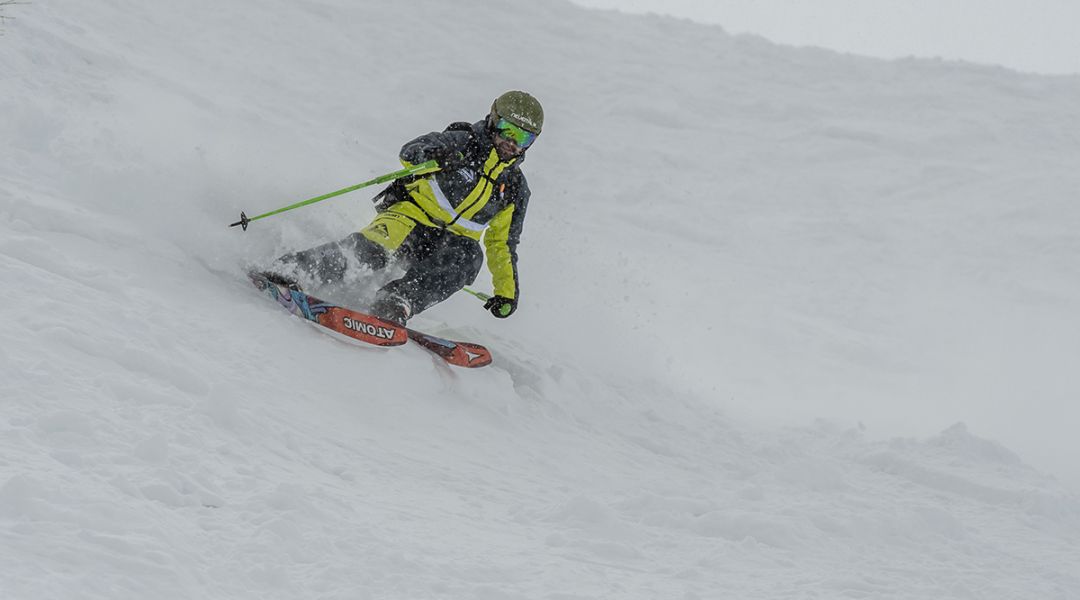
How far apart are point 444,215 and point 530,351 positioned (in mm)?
1330

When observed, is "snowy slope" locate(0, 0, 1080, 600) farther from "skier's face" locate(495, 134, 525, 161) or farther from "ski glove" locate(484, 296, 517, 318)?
"skier's face" locate(495, 134, 525, 161)

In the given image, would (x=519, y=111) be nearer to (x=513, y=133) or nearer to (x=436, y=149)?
(x=513, y=133)

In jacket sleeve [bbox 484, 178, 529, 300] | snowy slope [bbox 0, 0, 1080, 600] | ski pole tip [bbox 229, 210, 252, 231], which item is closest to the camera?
snowy slope [bbox 0, 0, 1080, 600]

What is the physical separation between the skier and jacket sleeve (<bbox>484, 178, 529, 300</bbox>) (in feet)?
0.03

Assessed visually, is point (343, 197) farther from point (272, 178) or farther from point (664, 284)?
point (664, 284)

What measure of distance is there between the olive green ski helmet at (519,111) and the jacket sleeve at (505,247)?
650 mm

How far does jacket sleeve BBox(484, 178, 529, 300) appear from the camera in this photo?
721 cm

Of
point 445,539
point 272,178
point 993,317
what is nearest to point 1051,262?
point 993,317

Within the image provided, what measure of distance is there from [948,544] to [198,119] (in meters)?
6.11

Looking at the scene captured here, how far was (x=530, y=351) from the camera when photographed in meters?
7.59

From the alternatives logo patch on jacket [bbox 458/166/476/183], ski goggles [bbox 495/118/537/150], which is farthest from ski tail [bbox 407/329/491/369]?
ski goggles [bbox 495/118/537/150]

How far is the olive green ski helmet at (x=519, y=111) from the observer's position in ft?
21.6

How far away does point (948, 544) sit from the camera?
17.1 ft

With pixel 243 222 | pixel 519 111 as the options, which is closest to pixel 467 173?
pixel 519 111
